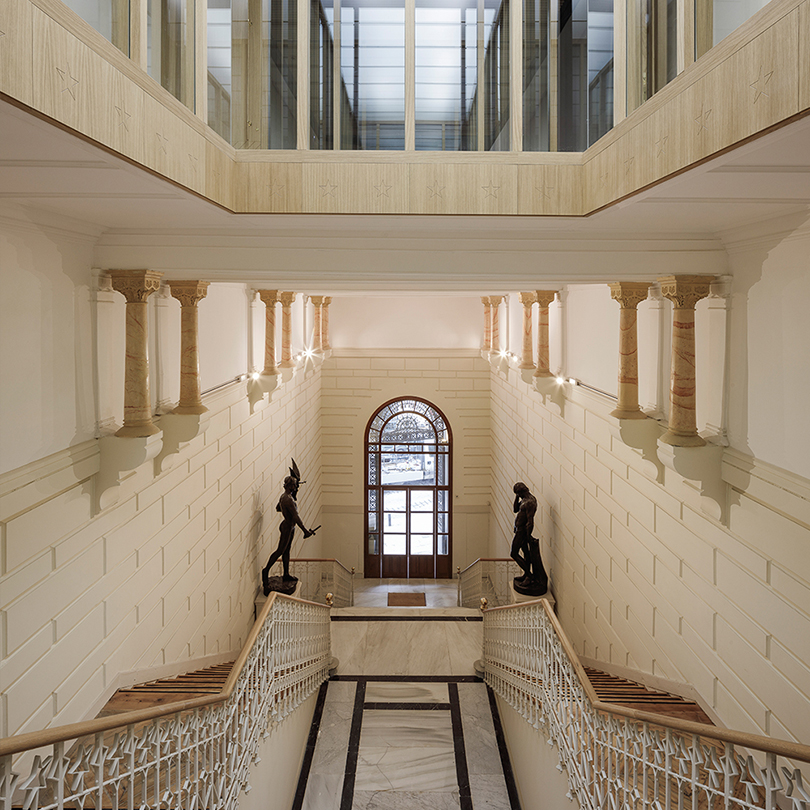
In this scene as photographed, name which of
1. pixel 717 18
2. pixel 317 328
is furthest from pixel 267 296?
pixel 717 18

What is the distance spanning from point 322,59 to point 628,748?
4505 mm

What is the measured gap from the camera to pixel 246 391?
9.18 m

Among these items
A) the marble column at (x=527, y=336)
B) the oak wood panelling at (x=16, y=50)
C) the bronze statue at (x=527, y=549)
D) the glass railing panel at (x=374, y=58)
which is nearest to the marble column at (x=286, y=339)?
the marble column at (x=527, y=336)

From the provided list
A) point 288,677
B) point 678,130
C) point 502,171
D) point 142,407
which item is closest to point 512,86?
point 502,171

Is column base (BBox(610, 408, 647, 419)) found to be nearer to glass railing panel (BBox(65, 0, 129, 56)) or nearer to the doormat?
glass railing panel (BBox(65, 0, 129, 56))

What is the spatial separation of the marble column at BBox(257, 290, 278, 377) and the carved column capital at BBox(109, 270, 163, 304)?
4767 mm

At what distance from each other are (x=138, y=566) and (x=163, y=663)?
3.69ft

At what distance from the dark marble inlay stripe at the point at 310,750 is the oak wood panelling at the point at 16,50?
6367mm

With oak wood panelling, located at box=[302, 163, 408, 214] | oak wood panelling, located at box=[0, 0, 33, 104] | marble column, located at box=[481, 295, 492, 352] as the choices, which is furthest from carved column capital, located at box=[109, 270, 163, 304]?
marble column, located at box=[481, 295, 492, 352]

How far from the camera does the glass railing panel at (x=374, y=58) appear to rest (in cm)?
427

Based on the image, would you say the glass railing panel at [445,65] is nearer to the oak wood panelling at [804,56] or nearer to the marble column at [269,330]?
the oak wood panelling at [804,56]

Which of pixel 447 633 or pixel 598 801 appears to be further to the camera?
pixel 447 633

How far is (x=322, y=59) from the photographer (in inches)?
168

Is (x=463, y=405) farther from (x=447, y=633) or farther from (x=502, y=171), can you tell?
(x=502, y=171)
